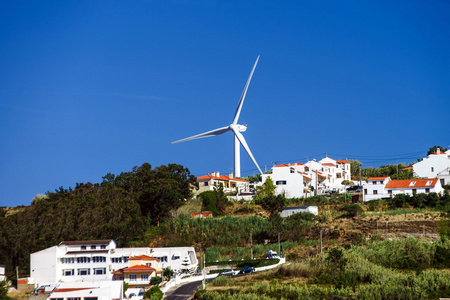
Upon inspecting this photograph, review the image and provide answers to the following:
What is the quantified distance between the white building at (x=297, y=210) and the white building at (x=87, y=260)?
20.5 metres

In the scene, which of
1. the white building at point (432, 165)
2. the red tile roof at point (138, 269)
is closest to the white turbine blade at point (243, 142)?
the white building at point (432, 165)

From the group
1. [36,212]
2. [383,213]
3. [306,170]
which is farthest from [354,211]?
[36,212]

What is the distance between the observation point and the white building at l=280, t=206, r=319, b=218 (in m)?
91.5

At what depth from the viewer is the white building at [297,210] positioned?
9154 centimetres

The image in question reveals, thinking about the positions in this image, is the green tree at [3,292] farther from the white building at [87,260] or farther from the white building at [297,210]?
the white building at [297,210]

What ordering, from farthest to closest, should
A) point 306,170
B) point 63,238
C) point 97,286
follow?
point 306,170, point 63,238, point 97,286

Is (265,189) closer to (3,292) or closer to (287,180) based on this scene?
(287,180)

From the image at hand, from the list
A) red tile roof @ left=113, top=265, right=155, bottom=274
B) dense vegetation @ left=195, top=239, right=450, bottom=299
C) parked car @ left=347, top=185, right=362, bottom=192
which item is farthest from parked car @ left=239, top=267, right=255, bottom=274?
parked car @ left=347, top=185, right=362, bottom=192

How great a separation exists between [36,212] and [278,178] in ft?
132

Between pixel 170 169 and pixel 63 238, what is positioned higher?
pixel 170 169

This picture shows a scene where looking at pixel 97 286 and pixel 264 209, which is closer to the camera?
pixel 97 286

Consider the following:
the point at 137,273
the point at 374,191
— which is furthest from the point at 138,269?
the point at 374,191

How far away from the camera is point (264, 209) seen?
9431 cm

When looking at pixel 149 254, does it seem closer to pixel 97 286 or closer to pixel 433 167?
pixel 97 286
